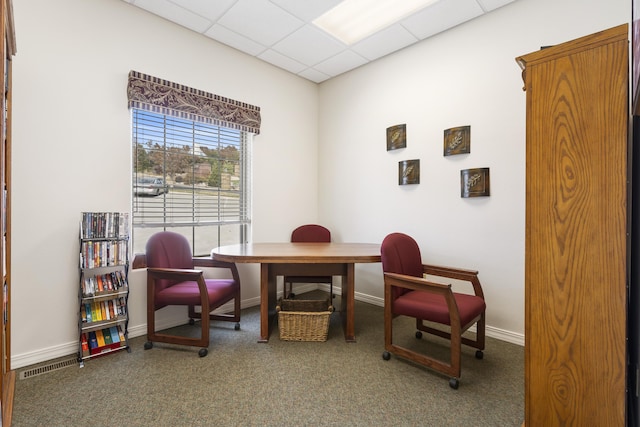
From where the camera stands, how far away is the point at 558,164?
49.5 inches

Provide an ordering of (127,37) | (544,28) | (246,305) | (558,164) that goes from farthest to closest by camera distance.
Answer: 1. (246,305)
2. (127,37)
3. (544,28)
4. (558,164)

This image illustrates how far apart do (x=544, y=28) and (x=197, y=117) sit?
3.28m

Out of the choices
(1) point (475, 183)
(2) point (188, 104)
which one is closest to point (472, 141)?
(1) point (475, 183)

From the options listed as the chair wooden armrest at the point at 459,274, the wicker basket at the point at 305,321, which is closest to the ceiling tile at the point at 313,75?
the chair wooden armrest at the point at 459,274

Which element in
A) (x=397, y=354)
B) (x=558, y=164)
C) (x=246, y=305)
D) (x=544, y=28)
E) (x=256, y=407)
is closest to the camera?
(x=558, y=164)

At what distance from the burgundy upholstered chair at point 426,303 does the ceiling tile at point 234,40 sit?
2.66m

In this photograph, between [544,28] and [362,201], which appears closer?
[544,28]

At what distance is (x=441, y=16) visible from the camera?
9.47 feet

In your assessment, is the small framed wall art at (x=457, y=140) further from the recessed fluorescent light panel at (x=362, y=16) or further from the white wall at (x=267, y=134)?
the recessed fluorescent light panel at (x=362, y=16)

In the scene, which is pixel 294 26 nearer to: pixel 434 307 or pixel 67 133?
pixel 67 133

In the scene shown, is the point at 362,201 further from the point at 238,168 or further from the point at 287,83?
the point at 287,83

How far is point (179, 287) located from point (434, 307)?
6.96 feet

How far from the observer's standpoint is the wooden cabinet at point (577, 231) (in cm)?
114

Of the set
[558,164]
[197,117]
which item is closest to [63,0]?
[197,117]
